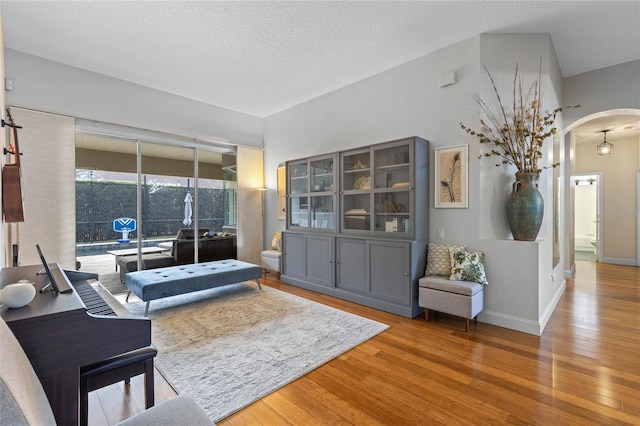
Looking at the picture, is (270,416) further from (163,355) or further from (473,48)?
(473,48)

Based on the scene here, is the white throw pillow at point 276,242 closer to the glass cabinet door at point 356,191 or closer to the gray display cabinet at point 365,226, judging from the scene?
the gray display cabinet at point 365,226

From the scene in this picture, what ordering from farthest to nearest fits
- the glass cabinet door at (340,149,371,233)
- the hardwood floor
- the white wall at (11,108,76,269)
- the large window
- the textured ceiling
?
1. the large window
2. the glass cabinet door at (340,149,371,233)
3. the white wall at (11,108,76,269)
4. the textured ceiling
5. the hardwood floor

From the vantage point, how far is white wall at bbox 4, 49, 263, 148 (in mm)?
3678

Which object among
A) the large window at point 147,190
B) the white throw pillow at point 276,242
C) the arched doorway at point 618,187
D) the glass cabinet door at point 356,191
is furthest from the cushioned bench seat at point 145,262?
the arched doorway at point 618,187

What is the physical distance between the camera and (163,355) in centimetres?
257

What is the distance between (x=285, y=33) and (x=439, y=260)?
3231mm

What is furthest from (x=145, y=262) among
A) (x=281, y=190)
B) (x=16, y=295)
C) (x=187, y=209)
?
(x=16, y=295)

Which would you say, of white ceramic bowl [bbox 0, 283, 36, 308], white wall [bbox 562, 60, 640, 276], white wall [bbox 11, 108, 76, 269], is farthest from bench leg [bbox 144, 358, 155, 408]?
white wall [bbox 562, 60, 640, 276]

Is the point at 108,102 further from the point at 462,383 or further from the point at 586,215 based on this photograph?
the point at 586,215

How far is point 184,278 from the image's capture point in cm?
372

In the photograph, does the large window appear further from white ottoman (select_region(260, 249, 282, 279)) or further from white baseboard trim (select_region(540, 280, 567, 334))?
white baseboard trim (select_region(540, 280, 567, 334))

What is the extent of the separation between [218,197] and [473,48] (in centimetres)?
472

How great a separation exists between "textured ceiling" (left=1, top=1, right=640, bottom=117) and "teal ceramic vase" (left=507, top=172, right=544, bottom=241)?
1.71m

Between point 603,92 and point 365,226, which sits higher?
point 603,92
